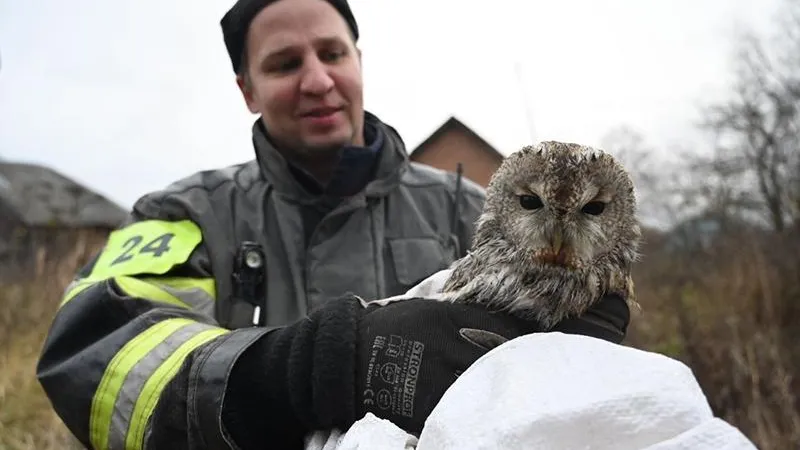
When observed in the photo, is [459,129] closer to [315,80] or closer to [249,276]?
[315,80]

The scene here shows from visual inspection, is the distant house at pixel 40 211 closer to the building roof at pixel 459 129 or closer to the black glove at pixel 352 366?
the building roof at pixel 459 129

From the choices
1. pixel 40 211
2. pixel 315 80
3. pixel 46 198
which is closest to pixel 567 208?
pixel 315 80

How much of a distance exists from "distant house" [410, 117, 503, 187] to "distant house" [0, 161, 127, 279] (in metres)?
7.49

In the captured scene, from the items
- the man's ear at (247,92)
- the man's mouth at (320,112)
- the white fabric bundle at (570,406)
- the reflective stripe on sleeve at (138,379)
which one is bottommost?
the reflective stripe on sleeve at (138,379)

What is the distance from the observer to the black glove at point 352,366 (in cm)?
154

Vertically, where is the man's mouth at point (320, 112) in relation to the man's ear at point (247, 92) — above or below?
below

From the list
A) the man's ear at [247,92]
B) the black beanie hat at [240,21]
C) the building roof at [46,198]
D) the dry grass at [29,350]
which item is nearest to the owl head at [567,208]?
the black beanie hat at [240,21]

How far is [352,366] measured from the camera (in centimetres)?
156

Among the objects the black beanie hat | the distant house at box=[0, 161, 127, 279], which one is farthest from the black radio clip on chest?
the distant house at box=[0, 161, 127, 279]

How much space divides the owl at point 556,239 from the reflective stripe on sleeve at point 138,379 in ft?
2.37

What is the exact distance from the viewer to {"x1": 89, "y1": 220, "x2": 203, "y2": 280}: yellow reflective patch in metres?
2.31

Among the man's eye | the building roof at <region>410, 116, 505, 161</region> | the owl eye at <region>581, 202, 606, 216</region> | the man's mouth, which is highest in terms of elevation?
the man's eye

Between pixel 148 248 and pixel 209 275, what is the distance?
0.24 m

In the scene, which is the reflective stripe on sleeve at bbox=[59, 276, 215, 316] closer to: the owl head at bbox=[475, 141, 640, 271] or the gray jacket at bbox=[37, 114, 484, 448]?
the gray jacket at bbox=[37, 114, 484, 448]
